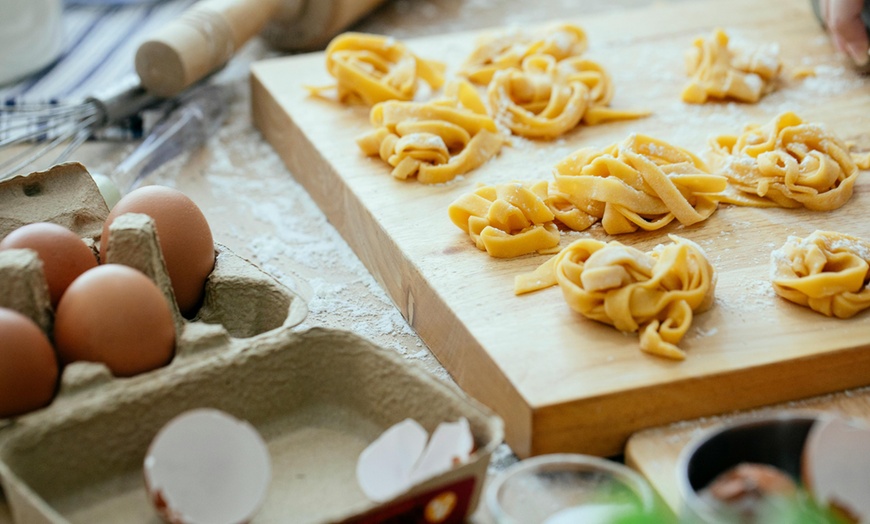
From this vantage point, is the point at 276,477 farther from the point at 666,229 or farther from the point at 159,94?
the point at 159,94

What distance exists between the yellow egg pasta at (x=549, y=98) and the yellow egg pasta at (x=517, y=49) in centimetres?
6

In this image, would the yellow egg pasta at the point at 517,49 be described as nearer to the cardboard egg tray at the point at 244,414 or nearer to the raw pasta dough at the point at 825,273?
the raw pasta dough at the point at 825,273

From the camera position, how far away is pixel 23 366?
0.98 m

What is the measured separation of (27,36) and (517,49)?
3.66ft

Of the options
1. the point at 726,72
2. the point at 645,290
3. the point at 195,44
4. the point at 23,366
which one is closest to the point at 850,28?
the point at 726,72

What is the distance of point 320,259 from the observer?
5.32ft

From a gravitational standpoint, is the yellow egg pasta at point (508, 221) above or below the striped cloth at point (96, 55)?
above

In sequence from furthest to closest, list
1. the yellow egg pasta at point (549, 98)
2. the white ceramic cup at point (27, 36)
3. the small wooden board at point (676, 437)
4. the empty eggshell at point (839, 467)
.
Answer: the white ceramic cup at point (27, 36) → the yellow egg pasta at point (549, 98) → the small wooden board at point (676, 437) → the empty eggshell at point (839, 467)

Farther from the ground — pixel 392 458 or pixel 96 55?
pixel 392 458

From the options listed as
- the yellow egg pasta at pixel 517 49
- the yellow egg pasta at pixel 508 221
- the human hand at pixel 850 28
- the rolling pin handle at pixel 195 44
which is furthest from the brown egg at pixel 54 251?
the human hand at pixel 850 28

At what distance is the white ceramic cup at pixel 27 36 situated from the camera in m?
2.12

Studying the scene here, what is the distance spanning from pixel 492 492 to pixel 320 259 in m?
0.79

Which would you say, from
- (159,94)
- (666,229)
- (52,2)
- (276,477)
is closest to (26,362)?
(276,477)

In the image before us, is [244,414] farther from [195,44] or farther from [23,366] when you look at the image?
[195,44]
